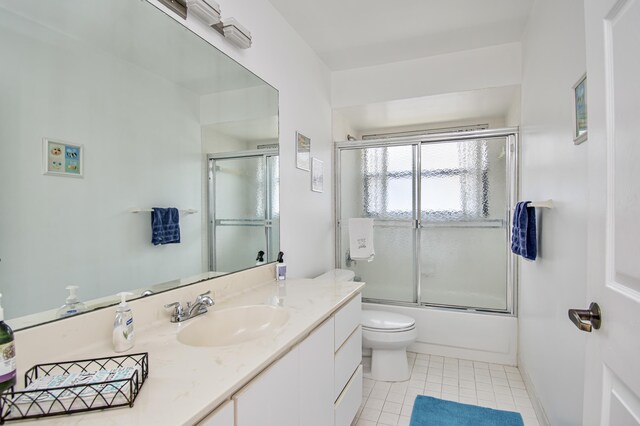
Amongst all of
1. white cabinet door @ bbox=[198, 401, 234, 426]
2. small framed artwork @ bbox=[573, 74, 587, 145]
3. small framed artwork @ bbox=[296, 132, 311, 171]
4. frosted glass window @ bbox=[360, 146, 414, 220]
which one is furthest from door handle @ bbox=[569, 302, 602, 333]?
frosted glass window @ bbox=[360, 146, 414, 220]

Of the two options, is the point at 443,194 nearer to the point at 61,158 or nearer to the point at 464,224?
the point at 464,224

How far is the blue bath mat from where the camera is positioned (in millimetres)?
1852

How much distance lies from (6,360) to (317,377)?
97cm

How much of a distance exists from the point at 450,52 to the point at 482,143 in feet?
2.68

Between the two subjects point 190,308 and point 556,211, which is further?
point 556,211

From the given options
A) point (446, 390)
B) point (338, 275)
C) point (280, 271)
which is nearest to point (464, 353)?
point (446, 390)

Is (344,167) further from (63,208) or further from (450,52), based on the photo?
(63,208)

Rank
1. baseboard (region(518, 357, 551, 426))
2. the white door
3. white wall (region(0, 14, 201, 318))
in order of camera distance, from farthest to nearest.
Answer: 1. baseboard (region(518, 357, 551, 426))
2. white wall (region(0, 14, 201, 318))
3. the white door

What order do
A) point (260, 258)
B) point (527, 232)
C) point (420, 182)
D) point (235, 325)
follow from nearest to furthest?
point (235, 325), point (527, 232), point (260, 258), point (420, 182)

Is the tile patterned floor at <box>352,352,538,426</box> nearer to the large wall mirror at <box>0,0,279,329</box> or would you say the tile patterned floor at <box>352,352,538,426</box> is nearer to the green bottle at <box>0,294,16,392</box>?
the large wall mirror at <box>0,0,279,329</box>

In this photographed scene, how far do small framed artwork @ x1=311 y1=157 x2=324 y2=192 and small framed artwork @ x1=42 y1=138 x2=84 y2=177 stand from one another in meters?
1.77

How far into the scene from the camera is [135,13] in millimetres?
1204

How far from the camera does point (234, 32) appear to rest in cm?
160

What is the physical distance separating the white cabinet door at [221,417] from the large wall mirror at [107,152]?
1.92 feet
